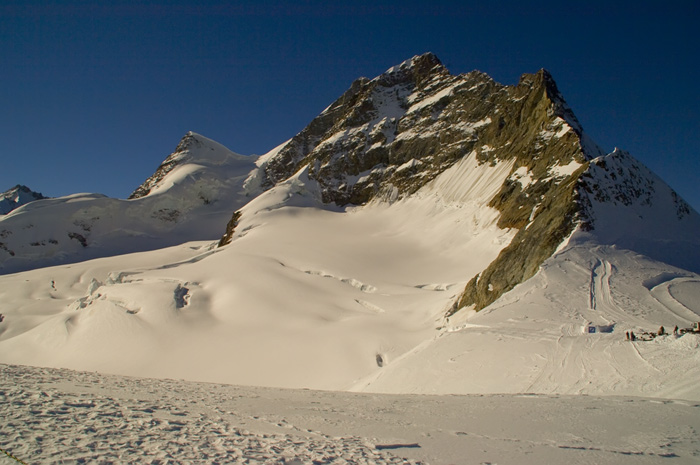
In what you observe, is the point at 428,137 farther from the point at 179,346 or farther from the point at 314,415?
the point at 314,415

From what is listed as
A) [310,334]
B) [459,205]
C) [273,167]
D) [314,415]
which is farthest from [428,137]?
[314,415]

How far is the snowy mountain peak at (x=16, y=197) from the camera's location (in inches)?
3241

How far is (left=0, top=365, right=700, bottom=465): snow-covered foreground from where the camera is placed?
371 cm

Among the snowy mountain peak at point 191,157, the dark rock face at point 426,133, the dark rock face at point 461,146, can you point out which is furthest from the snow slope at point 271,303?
the snowy mountain peak at point 191,157

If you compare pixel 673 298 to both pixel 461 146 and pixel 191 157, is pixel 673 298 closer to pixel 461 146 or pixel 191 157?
pixel 461 146

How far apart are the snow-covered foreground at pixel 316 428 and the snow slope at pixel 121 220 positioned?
184ft

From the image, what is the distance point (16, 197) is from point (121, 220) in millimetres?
44937

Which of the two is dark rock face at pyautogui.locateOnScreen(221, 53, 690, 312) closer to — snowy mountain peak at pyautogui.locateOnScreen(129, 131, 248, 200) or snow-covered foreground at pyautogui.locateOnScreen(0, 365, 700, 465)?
snow-covered foreground at pyautogui.locateOnScreen(0, 365, 700, 465)

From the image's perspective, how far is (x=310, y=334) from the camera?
19.0 metres

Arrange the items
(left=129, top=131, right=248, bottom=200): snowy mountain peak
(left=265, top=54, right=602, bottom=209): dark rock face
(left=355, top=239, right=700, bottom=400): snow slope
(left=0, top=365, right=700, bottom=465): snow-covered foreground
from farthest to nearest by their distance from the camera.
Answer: (left=129, top=131, right=248, bottom=200): snowy mountain peak
(left=265, top=54, right=602, bottom=209): dark rock face
(left=355, top=239, right=700, bottom=400): snow slope
(left=0, top=365, right=700, bottom=465): snow-covered foreground

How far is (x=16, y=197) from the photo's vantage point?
3361 inches

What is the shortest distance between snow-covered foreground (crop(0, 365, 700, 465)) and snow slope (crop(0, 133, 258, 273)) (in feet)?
184

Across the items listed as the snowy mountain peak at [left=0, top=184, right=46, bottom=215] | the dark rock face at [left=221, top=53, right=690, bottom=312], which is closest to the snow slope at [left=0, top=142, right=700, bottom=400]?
the dark rock face at [left=221, top=53, right=690, bottom=312]

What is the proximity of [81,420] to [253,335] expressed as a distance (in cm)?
1577
